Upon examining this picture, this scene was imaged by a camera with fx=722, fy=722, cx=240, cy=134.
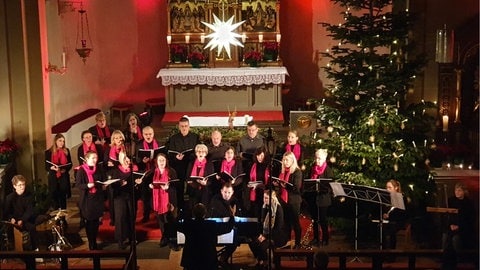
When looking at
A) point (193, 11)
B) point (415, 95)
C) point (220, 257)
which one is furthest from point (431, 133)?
point (193, 11)

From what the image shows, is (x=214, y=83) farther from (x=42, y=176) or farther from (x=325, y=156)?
(x=325, y=156)

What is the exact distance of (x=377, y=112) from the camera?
34.3 feet

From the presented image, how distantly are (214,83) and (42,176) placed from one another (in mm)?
4770

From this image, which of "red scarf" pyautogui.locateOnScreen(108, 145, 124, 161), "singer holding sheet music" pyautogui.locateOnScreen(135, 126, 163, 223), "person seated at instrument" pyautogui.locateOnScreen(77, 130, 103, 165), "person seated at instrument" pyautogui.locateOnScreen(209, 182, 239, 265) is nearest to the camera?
"person seated at instrument" pyautogui.locateOnScreen(209, 182, 239, 265)

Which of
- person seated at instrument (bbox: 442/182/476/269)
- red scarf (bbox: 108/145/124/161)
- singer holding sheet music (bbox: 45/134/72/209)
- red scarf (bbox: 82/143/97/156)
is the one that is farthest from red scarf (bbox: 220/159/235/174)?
person seated at instrument (bbox: 442/182/476/269)

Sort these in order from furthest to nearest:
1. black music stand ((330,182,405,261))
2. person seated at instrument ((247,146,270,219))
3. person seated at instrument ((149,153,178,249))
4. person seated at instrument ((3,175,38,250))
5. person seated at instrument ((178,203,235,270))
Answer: person seated at instrument ((247,146,270,219)) → person seated at instrument ((149,153,178,249)) → person seated at instrument ((3,175,38,250)) → black music stand ((330,182,405,261)) → person seated at instrument ((178,203,235,270))

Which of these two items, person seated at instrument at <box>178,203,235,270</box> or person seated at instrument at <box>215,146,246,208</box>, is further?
person seated at instrument at <box>215,146,246,208</box>

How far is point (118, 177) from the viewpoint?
33.4 ft

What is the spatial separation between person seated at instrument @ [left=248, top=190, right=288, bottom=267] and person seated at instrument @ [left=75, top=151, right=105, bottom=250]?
2.31m

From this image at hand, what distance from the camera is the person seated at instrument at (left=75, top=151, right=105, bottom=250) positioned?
10.1m

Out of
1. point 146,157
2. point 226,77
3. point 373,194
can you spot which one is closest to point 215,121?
point 226,77

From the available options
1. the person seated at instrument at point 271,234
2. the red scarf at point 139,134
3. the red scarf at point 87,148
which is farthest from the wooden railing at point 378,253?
the red scarf at point 139,134

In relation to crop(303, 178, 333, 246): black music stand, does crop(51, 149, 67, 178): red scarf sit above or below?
above

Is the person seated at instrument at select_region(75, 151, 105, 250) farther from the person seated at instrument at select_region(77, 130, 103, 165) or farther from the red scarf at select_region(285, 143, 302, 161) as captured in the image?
the red scarf at select_region(285, 143, 302, 161)
